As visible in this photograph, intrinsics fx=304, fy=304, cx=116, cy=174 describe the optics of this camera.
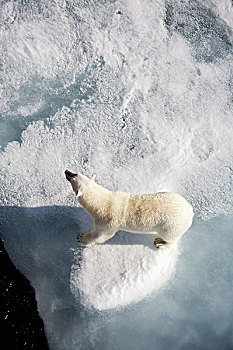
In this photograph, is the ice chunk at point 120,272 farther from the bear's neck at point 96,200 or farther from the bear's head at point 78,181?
→ the bear's head at point 78,181

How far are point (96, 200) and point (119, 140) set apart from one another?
1072mm

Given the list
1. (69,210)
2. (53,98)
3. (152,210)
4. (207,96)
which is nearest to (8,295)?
(69,210)

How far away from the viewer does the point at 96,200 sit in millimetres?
2205

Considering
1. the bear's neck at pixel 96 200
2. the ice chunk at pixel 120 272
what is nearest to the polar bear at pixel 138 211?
the bear's neck at pixel 96 200

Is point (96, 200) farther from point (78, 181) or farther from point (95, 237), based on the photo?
point (95, 237)

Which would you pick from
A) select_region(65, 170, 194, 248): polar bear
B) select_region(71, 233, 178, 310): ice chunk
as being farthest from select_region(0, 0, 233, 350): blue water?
select_region(65, 170, 194, 248): polar bear

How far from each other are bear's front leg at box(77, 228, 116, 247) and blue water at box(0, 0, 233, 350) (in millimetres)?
172

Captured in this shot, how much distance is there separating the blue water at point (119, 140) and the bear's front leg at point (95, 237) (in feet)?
0.56

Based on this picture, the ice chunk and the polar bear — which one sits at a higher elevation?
the polar bear

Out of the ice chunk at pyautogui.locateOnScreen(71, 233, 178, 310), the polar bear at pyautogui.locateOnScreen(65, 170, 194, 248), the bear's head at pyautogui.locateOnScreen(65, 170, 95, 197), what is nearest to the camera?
the bear's head at pyautogui.locateOnScreen(65, 170, 95, 197)

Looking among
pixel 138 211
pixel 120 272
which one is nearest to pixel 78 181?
pixel 138 211

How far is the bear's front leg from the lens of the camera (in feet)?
8.26

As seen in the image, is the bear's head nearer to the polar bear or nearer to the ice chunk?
the polar bear

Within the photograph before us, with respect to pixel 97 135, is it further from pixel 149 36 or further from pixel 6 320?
pixel 6 320
